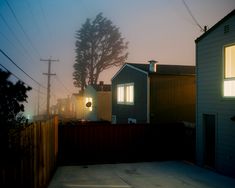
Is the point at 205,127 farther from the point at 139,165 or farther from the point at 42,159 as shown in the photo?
the point at 42,159

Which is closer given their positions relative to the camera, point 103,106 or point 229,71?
point 229,71

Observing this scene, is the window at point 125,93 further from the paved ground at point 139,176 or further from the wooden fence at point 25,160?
the wooden fence at point 25,160

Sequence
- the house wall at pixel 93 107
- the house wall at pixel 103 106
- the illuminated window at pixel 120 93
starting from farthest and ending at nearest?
the house wall at pixel 93 107, the house wall at pixel 103 106, the illuminated window at pixel 120 93

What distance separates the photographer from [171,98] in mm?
22406

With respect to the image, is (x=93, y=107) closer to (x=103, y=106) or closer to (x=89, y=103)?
(x=89, y=103)

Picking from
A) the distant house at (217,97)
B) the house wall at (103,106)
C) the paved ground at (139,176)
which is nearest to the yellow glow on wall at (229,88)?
the distant house at (217,97)

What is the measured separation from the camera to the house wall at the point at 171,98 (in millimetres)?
22016

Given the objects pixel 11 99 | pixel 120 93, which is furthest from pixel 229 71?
pixel 120 93

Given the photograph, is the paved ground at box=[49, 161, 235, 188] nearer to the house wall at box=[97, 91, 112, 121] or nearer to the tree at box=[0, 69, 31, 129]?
the tree at box=[0, 69, 31, 129]

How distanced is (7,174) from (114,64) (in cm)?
5675

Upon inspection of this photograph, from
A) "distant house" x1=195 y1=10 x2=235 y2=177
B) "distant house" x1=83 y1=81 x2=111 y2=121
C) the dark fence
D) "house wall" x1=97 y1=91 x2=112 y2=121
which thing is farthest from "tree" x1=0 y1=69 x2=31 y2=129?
"house wall" x1=97 y1=91 x2=112 y2=121

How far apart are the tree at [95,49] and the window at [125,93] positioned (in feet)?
106

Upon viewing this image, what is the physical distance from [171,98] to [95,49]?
4063 cm

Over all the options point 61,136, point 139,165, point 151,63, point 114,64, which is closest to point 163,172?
point 139,165
